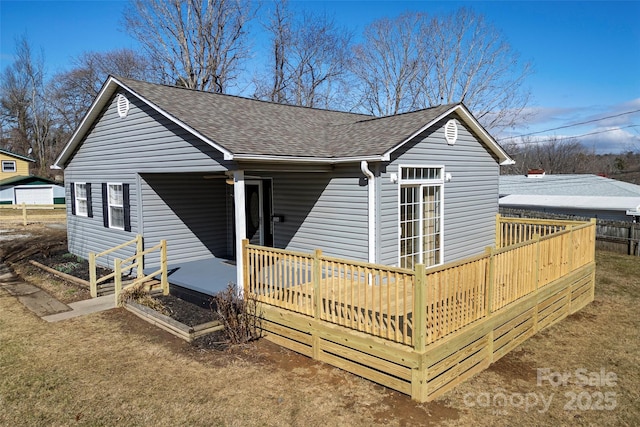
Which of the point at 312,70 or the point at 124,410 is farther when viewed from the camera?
the point at 312,70

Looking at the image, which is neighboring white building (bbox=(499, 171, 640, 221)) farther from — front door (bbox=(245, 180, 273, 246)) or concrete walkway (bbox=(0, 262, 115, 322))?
concrete walkway (bbox=(0, 262, 115, 322))

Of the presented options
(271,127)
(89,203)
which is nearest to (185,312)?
(271,127)

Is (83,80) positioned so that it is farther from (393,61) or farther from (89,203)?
(89,203)

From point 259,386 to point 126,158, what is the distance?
7.50 meters

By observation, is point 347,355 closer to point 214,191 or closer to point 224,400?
point 224,400

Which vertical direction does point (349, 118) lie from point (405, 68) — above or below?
below

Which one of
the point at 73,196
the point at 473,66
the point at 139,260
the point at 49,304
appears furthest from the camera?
the point at 473,66

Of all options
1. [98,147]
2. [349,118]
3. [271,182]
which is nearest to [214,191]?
[271,182]

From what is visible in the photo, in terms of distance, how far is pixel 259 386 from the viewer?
17.9 feet

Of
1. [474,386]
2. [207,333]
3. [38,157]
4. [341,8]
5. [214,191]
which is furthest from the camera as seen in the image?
[38,157]

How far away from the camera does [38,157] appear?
156 feet

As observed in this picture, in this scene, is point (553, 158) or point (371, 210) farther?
point (553, 158)

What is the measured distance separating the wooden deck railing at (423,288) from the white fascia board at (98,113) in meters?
2.01

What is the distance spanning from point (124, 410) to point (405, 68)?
91.7 feet
